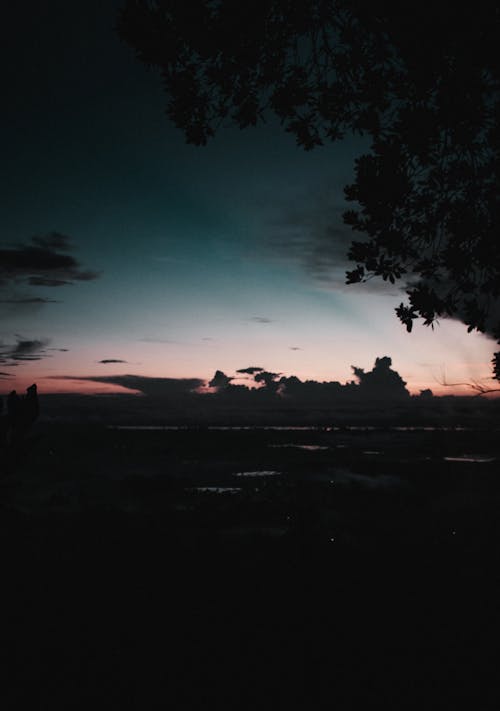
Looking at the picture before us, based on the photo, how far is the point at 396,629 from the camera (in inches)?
458

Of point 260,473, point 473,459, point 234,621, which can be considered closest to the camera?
point 234,621

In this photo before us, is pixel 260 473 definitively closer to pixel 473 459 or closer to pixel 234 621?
pixel 473 459

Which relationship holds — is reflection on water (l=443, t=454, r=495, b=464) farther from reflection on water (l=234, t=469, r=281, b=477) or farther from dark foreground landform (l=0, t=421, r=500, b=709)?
dark foreground landform (l=0, t=421, r=500, b=709)

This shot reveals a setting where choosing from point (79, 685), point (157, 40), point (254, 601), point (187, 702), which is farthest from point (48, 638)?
point (157, 40)

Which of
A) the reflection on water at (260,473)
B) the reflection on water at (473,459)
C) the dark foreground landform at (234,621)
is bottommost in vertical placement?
the reflection on water at (260,473)

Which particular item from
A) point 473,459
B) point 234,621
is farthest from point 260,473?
point 234,621

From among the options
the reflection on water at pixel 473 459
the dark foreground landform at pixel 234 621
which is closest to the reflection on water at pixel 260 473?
the reflection on water at pixel 473 459

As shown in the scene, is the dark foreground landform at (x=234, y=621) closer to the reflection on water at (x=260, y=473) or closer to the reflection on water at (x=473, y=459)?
the reflection on water at (x=260, y=473)

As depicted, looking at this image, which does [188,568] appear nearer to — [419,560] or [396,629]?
[396,629]

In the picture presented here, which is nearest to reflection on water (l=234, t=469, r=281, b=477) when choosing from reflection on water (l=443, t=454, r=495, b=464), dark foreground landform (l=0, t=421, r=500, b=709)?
reflection on water (l=443, t=454, r=495, b=464)

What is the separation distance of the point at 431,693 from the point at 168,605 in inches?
247

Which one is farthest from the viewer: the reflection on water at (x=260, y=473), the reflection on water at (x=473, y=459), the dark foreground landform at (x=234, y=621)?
the reflection on water at (x=473, y=459)

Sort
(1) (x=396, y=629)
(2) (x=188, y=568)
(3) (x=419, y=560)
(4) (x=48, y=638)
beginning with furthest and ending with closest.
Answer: (3) (x=419, y=560), (2) (x=188, y=568), (1) (x=396, y=629), (4) (x=48, y=638)

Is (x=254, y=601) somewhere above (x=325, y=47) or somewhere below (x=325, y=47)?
below
